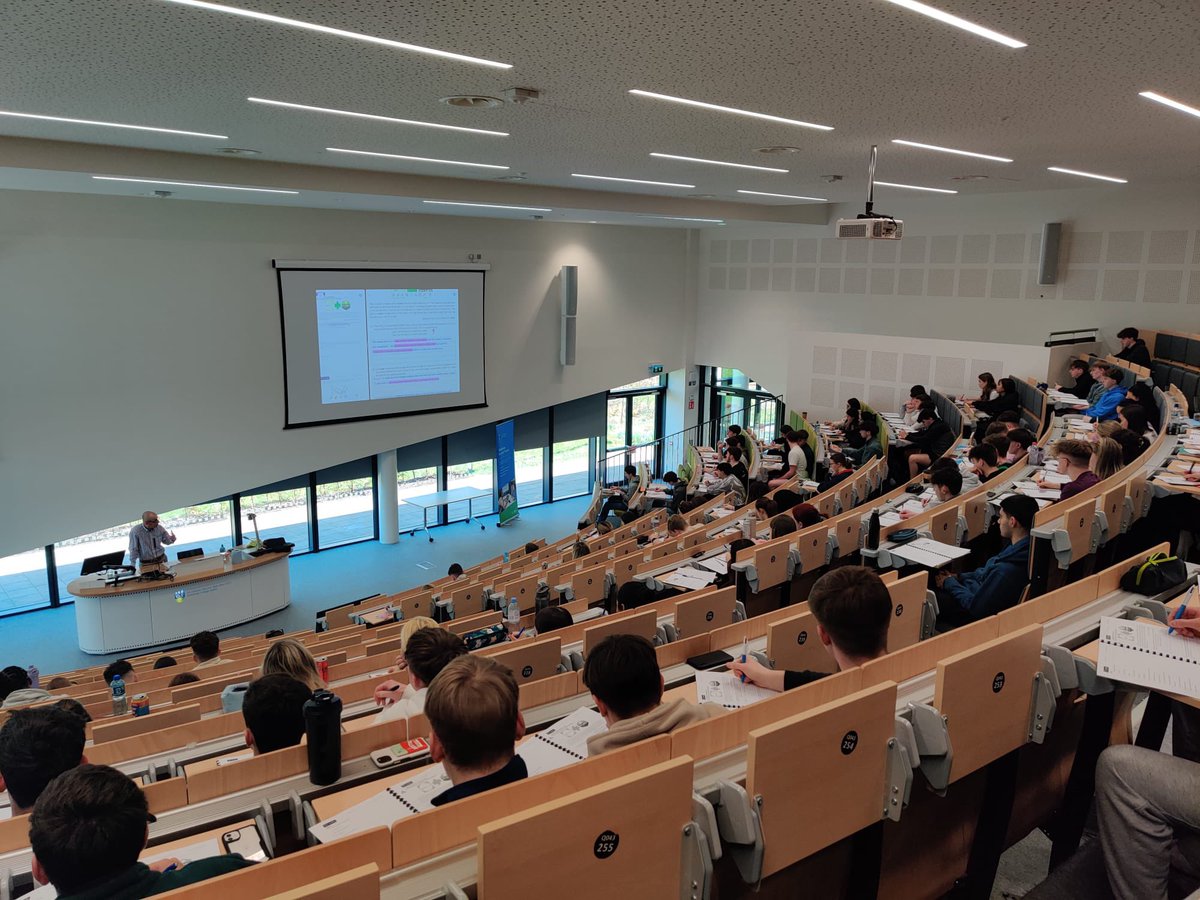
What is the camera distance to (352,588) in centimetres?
1276

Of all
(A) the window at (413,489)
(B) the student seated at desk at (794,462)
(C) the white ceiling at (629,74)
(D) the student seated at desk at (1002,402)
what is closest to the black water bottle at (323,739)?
(C) the white ceiling at (629,74)

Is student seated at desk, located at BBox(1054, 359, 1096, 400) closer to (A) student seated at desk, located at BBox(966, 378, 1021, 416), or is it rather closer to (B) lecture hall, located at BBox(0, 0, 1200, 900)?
(B) lecture hall, located at BBox(0, 0, 1200, 900)

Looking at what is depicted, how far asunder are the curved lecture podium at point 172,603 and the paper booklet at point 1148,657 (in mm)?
10344

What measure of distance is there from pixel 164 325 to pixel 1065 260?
1307 centimetres

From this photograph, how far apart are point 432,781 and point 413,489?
44.4 ft

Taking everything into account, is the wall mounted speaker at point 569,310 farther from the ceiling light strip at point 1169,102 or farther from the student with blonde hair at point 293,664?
the student with blonde hair at point 293,664

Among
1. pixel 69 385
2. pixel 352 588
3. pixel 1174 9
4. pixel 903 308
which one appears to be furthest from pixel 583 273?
pixel 1174 9

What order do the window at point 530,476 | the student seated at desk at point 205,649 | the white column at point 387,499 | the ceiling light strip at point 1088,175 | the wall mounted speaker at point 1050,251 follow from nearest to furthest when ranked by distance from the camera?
the student seated at desk at point 205,649
the ceiling light strip at point 1088,175
the wall mounted speaker at point 1050,251
the white column at point 387,499
the window at point 530,476

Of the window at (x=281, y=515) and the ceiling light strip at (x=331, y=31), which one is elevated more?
the ceiling light strip at (x=331, y=31)

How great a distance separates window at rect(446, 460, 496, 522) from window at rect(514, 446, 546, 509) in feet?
2.47

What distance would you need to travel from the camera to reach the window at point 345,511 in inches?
572

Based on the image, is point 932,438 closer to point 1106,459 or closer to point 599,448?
point 1106,459

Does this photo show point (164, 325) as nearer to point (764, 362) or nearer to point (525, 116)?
point (525, 116)

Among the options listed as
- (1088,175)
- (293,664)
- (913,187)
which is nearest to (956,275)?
(913,187)
